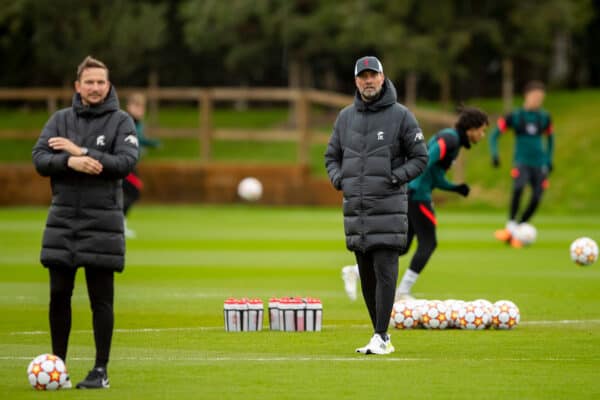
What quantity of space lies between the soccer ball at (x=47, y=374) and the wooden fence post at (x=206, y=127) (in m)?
28.7

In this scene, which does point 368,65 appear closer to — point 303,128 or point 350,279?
point 350,279

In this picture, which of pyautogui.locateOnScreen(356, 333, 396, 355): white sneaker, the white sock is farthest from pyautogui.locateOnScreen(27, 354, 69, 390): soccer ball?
the white sock

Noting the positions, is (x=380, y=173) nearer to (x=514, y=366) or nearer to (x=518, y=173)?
(x=514, y=366)

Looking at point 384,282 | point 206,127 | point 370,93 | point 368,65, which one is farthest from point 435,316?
point 206,127

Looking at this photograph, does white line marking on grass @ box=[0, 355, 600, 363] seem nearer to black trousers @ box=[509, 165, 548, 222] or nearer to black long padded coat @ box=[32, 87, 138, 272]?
black long padded coat @ box=[32, 87, 138, 272]

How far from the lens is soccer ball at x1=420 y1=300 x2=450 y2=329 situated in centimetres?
1313

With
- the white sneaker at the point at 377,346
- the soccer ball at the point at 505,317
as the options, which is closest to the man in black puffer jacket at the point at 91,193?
the white sneaker at the point at 377,346

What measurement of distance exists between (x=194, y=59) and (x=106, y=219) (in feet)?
179

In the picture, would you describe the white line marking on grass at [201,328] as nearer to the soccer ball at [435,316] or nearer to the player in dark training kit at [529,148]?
the soccer ball at [435,316]

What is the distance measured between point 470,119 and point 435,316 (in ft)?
8.81

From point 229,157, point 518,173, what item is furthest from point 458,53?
point 518,173

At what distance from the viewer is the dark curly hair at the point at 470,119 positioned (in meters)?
15.0

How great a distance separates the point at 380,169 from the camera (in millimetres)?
11469

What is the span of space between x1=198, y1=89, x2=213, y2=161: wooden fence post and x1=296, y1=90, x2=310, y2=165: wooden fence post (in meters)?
2.49
